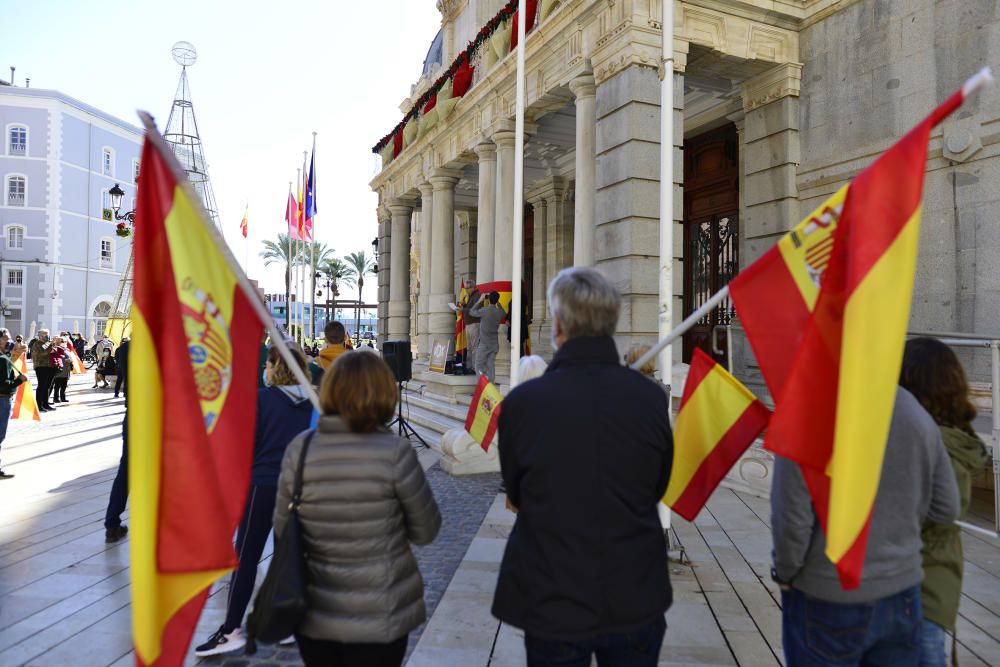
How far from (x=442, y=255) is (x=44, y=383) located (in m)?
10.6

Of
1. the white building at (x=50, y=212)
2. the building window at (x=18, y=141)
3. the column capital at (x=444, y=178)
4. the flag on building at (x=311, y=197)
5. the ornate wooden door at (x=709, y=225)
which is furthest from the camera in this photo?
the building window at (x=18, y=141)

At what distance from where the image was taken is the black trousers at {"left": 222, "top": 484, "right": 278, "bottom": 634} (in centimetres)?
380

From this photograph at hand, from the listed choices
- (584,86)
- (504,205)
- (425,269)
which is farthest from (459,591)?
(425,269)

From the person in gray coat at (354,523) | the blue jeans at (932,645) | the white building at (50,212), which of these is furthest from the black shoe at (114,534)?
the white building at (50,212)

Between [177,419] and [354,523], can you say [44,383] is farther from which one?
[354,523]

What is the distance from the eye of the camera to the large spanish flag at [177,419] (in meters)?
2.04

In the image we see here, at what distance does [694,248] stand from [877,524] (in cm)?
1243

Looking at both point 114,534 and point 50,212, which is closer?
point 114,534

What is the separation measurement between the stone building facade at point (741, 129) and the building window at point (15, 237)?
48.8m

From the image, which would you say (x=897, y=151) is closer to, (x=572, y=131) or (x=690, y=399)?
(x=690, y=399)

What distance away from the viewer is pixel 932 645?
2.37m

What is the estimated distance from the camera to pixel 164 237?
2.22 metres

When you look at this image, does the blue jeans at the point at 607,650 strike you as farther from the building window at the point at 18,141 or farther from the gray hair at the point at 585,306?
the building window at the point at 18,141

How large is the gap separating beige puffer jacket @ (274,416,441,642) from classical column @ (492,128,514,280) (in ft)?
34.7
